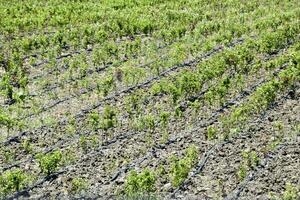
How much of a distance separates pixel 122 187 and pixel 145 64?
19.8 ft

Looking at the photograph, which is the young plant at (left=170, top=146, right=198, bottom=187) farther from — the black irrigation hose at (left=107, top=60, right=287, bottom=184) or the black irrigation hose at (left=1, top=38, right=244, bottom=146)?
the black irrigation hose at (left=1, top=38, right=244, bottom=146)

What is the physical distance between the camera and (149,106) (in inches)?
452

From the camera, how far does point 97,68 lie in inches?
541

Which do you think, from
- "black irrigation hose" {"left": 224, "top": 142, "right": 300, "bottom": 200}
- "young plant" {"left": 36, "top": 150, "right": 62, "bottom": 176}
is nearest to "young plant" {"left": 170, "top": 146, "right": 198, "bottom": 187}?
"black irrigation hose" {"left": 224, "top": 142, "right": 300, "bottom": 200}

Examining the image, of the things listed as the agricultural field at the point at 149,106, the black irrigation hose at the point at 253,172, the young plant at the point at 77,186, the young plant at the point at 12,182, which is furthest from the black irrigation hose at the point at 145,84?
the black irrigation hose at the point at 253,172

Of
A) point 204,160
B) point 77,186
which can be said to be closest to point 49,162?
point 77,186

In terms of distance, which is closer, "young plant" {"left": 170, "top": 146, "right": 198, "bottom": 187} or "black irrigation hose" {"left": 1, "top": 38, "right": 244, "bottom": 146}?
"young plant" {"left": 170, "top": 146, "right": 198, "bottom": 187}

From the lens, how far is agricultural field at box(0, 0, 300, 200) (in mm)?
8633

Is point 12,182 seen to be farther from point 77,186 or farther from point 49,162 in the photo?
point 77,186

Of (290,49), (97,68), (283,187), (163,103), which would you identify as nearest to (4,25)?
(97,68)

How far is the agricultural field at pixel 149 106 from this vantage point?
863cm

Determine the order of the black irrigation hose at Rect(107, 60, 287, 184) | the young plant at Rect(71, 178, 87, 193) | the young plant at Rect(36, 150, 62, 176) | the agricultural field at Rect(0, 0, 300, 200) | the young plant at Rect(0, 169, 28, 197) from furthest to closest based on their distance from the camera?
the black irrigation hose at Rect(107, 60, 287, 184), the young plant at Rect(36, 150, 62, 176), the agricultural field at Rect(0, 0, 300, 200), the young plant at Rect(71, 178, 87, 193), the young plant at Rect(0, 169, 28, 197)

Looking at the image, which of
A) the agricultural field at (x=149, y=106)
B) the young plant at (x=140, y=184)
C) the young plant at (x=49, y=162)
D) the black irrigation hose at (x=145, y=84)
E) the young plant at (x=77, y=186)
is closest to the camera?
the young plant at (x=140, y=184)

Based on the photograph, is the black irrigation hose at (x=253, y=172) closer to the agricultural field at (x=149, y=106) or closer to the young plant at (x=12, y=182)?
the agricultural field at (x=149, y=106)
